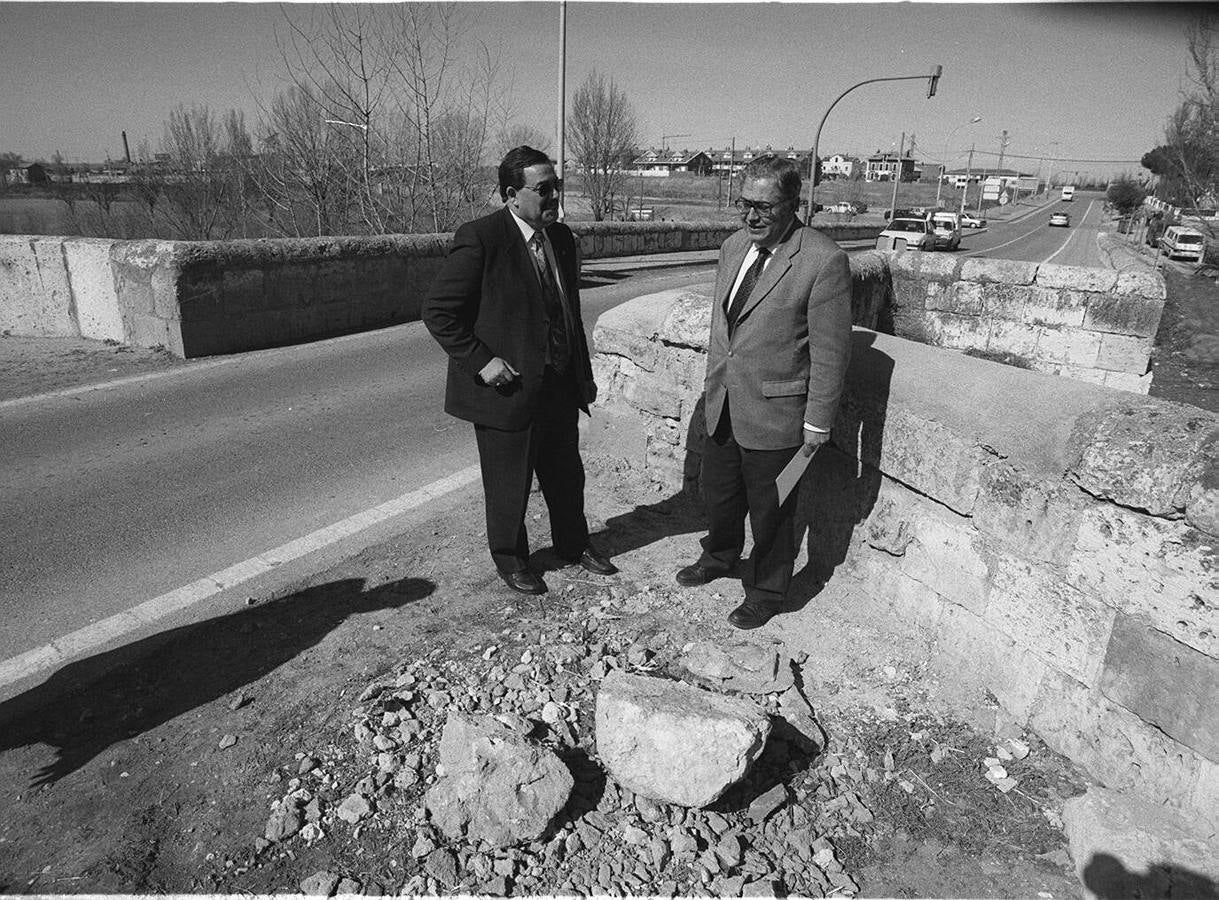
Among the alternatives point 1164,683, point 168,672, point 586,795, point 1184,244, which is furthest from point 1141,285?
point 1184,244

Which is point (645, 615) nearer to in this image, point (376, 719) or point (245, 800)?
point (376, 719)

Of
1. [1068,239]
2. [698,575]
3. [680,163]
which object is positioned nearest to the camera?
[698,575]

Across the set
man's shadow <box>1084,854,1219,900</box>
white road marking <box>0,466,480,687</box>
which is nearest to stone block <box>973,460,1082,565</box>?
man's shadow <box>1084,854,1219,900</box>

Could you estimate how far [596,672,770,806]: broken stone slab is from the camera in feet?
7.00

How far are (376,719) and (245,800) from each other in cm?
43

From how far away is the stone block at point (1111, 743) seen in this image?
6.78ft

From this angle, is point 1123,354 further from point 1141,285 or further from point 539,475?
point 539,475

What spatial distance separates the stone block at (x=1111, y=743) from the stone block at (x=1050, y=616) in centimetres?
7

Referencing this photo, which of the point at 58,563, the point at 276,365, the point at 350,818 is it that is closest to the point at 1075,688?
the point at 350,818

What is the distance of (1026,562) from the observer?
249 centimetres

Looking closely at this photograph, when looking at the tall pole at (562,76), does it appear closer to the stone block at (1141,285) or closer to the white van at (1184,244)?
the stone block at (1141,285)

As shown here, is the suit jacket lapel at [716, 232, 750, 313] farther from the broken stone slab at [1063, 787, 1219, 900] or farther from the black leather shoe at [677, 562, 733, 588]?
the broken stone slab at [1063, 787, 1219, 900]

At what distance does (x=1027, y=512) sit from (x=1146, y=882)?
3.47 ft

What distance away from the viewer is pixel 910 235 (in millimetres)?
31484
